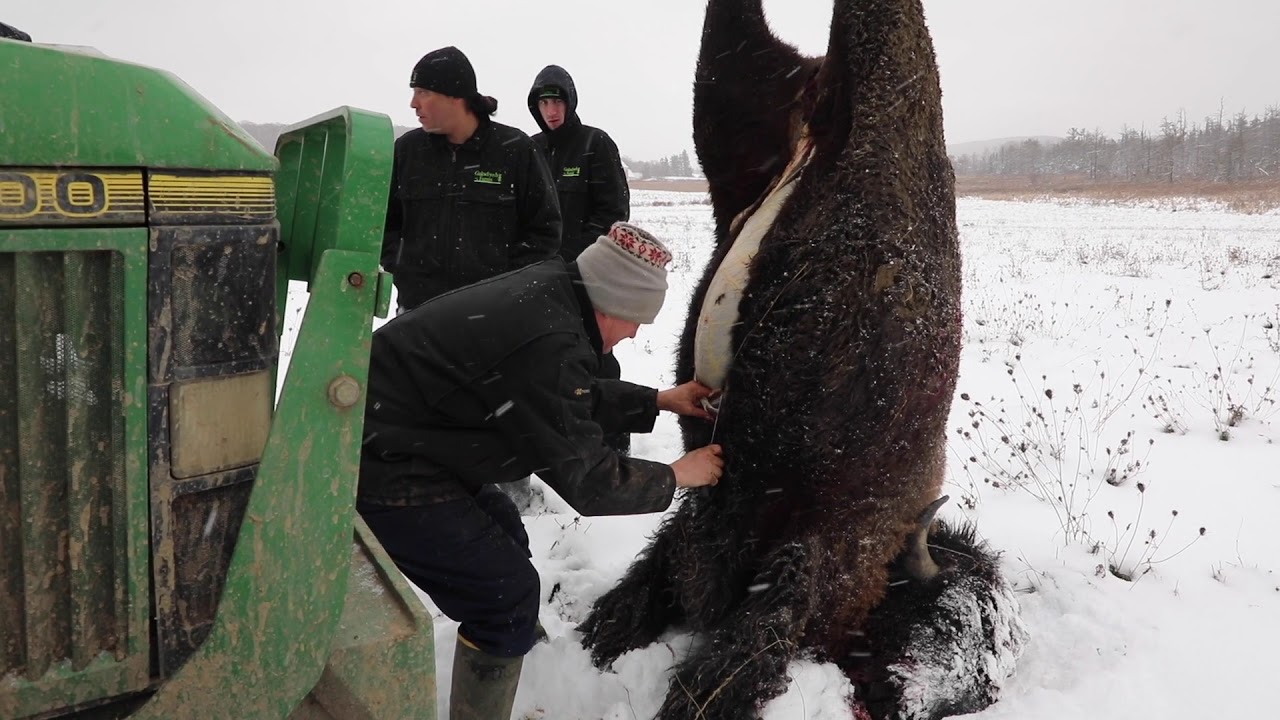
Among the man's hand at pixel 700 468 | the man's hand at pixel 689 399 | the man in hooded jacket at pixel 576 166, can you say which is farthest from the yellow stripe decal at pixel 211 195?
the man in hooded jacket at pixel 576 166

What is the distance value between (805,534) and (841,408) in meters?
0.37

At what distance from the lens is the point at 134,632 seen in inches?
50.5

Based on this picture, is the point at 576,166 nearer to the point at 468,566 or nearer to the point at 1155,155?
the point at 468,566

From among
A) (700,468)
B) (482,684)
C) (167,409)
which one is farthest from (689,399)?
(167,409)

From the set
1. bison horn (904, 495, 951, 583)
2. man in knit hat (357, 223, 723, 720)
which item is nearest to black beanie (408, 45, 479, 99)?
man in knit hat (357, 223, 723, 720)

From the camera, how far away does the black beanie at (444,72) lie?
347 centimetres

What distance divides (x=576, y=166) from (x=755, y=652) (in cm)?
315

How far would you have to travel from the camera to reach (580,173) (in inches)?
179

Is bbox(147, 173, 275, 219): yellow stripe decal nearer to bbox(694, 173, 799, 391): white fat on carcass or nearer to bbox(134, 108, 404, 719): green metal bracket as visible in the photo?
bbox(134, 108, 404, 719): green metal bracket

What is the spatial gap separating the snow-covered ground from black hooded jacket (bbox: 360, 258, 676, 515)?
33.9 inches

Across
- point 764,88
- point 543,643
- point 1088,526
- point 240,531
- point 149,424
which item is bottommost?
point 543,643

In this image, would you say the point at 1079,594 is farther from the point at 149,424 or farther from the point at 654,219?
the point at 654,219

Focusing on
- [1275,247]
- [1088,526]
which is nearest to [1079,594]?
[1088,526]

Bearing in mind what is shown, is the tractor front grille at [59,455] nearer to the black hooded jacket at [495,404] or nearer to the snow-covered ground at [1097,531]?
the black hooded jacket at [495,404]
